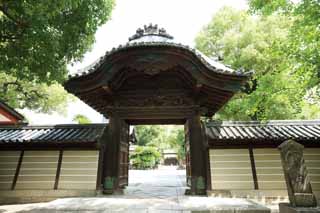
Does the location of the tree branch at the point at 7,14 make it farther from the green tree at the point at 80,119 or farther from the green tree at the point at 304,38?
the green tree at the point at 80,119

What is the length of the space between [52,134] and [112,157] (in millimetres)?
2444

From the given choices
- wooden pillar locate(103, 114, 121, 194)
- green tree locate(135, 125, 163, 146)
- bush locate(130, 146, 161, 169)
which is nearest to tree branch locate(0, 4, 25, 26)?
wooden pillar locate(103, 114, 121, 194)

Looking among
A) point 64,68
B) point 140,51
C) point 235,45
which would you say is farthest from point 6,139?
point 235,45

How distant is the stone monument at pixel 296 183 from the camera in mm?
3979

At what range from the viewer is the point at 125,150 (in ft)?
24.6

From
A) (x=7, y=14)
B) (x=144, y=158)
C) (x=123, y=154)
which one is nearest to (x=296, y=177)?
(x=123, y=154)

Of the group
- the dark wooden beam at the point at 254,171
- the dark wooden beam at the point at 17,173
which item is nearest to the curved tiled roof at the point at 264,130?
the dark wooden beam at the point at 254,171

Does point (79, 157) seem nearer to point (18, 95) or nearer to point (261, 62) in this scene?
point (261, 62)

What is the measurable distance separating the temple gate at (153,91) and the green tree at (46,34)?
0.69 m

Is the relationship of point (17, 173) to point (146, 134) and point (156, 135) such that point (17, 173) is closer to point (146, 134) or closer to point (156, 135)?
point (146, 134)

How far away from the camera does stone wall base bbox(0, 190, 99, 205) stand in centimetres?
640

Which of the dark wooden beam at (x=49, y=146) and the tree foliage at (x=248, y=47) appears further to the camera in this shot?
the tree foliage at (x=248, y=47)

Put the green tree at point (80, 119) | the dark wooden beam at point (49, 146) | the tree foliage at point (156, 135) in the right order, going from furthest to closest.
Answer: the tree foliage at point (156, 135) < the green tree at point (80, 119) < the dark wooden beam at point (49, 146)

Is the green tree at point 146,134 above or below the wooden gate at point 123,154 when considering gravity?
above
